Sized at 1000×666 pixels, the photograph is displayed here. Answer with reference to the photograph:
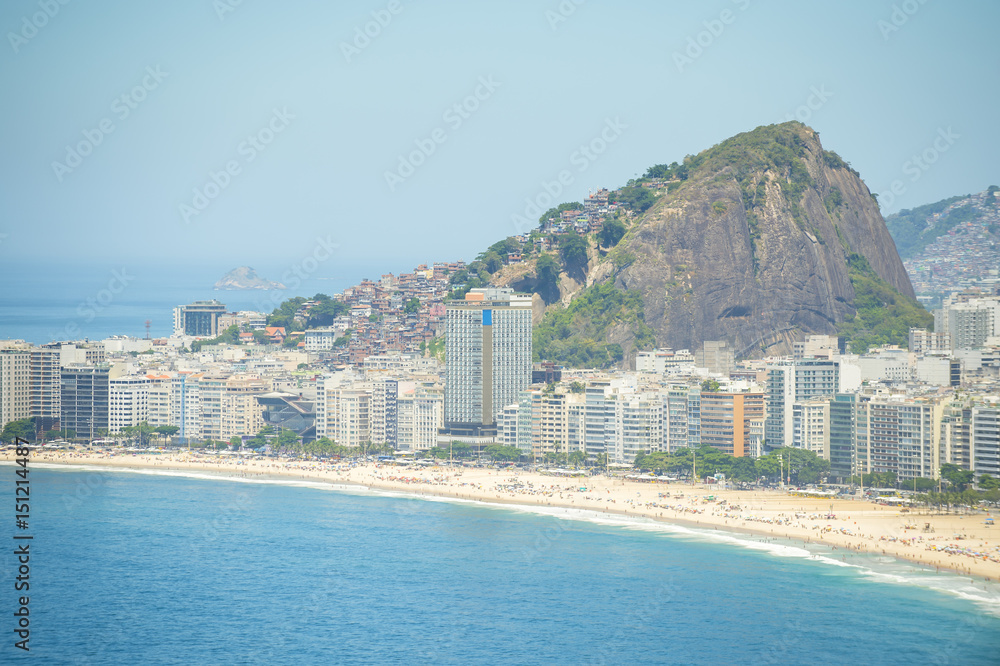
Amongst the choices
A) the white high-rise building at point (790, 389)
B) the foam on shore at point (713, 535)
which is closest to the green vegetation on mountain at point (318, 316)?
the foam on shore at point (713, 535)

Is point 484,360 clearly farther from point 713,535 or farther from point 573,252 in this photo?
point 573,252

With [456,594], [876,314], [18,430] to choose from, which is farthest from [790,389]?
[18,430]

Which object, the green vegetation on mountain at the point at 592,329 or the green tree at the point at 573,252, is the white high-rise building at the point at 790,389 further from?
the green tree at the point at 573,252

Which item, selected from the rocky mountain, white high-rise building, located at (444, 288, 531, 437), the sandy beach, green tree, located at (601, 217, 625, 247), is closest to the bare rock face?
the rocky mountain

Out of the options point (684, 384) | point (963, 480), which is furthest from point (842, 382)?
point (963, 480)

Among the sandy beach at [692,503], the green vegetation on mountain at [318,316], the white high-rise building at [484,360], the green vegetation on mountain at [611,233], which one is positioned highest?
the green vegetation on mountain at [611,233]

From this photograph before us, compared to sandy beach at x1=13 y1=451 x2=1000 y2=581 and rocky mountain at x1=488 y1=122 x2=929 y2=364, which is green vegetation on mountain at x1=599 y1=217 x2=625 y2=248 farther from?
sandy beach at x1=13 y1=451 x2=1000 y2=581

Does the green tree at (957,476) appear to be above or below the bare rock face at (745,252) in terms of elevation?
below

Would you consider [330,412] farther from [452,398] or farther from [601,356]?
[601,356]
